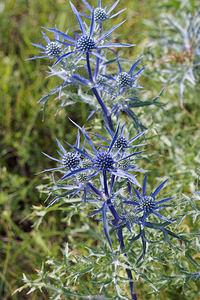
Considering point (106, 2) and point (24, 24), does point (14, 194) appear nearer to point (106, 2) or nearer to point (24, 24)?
point (106, 2)

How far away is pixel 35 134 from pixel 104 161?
1.56 m

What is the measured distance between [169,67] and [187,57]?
173 millimetres

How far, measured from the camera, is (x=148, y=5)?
11.2 feet

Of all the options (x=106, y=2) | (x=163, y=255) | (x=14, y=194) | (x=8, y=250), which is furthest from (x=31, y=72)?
(x=163, y=255)

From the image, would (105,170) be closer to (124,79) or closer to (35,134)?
(124,79)

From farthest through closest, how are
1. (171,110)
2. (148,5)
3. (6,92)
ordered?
(148,5) < (6,92) < (171,110)

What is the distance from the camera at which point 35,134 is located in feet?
8.36

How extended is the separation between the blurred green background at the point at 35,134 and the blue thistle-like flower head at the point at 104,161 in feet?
1.92

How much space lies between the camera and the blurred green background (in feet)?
6.58

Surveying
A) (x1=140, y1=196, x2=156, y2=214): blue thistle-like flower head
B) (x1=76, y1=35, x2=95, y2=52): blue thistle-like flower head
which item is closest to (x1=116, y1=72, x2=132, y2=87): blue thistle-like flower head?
(x1=76, y1=35, x2=95, y2=52): blue thistle-like flower head

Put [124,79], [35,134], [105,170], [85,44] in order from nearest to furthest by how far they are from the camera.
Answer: [105,170], [85,44], [124,79], [35,134]

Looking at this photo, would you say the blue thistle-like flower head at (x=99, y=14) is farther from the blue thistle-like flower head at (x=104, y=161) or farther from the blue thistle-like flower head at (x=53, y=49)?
the blue thistle-like flower head at (x=104, y=161)

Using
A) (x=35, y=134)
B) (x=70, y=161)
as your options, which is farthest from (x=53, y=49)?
(x=35, y=134)

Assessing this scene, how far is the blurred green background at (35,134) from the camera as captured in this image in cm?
201
